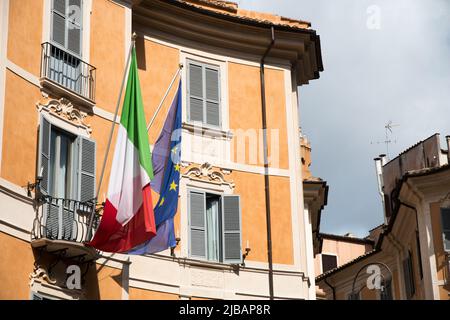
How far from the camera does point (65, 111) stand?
80.9 ft

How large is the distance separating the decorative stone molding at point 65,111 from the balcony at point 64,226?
1920 millimetres

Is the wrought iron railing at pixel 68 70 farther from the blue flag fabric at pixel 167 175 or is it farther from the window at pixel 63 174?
the blue flag fabric at pixel 167 175

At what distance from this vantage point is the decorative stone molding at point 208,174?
2795 cm

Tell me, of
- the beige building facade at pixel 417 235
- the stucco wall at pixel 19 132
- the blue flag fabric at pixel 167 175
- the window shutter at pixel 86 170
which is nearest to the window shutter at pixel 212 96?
the blue flag fabric at pixel 167 175

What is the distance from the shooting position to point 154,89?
92.5 feet

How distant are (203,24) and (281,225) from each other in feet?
18.7

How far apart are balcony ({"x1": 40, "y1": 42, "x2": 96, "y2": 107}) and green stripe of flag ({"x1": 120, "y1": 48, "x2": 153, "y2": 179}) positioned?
1302 millimetres

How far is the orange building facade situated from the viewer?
22984 mm

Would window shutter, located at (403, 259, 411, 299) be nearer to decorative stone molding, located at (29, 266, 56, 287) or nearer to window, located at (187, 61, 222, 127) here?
window, located at (187, 61, 222, 127)

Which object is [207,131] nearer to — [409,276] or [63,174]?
[63,174]

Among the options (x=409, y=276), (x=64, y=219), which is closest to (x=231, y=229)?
(x=64, y=219)

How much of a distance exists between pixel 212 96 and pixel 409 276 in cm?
1787
